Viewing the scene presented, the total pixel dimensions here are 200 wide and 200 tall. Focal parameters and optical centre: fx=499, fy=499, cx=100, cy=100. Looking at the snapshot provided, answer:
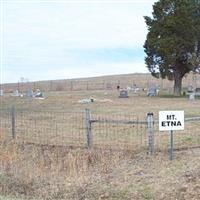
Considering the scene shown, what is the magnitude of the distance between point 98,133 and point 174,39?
101 ft

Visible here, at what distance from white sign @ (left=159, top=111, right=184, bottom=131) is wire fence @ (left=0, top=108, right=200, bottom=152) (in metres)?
1.06

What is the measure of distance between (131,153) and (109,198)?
354cm

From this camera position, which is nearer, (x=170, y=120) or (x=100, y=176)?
(x=100, y=176)

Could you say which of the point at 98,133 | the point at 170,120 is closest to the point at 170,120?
the point at 170,120

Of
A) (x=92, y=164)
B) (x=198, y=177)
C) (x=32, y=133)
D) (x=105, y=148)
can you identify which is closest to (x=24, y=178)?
(x=92, y=164)

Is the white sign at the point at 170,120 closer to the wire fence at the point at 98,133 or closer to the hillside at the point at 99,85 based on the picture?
the wire fence at the point at 98,133

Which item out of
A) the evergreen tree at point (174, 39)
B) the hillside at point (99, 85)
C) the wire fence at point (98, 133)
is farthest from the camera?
the hillside at point (99, 85)

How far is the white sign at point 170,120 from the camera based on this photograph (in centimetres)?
1252

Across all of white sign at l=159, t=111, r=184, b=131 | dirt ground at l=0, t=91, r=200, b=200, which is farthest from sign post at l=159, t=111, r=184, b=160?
dirt ground at l=0, t=91, r=200, b=200

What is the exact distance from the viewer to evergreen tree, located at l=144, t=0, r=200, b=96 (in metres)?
46.4

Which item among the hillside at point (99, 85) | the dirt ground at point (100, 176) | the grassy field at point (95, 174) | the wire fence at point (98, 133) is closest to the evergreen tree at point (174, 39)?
the hillside at point (99, 85)

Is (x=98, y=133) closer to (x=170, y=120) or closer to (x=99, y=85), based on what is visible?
(x=170, y=120)

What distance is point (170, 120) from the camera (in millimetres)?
12570

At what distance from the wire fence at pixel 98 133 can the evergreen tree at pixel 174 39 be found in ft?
87.1
